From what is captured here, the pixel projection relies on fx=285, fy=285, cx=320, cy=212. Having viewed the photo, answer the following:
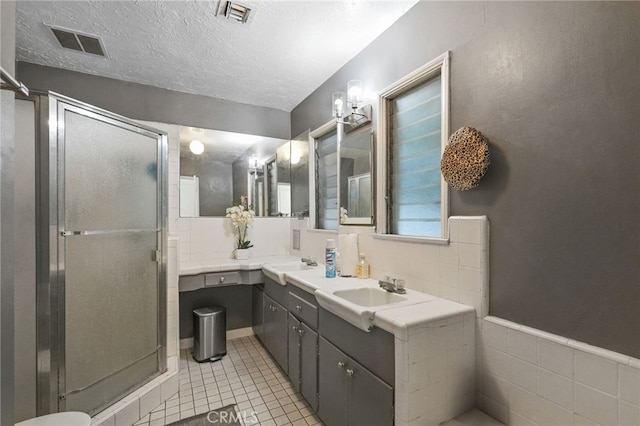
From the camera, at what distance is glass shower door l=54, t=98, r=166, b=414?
1.53 meters

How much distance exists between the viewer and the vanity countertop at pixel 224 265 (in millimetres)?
2451

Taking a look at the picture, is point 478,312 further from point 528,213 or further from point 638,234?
point 638,234

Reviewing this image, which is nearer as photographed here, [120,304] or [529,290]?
[529,290]

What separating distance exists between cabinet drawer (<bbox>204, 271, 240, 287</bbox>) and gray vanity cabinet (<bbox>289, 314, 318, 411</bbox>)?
0.79 m

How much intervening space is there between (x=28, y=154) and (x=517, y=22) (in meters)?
2.33

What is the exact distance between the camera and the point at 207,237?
288cm

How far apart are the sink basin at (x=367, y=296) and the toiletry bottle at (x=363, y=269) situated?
0.21 meters

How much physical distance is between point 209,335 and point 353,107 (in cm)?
229

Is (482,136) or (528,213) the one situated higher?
(482,136)

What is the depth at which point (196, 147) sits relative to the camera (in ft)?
9.34

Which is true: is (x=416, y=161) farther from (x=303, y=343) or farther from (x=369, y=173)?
(x=303, y=343)

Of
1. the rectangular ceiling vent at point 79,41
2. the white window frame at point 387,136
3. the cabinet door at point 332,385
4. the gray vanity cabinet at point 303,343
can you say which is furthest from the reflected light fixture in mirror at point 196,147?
the cabinet door at point 332,385

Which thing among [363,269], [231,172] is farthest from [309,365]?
[231,172]

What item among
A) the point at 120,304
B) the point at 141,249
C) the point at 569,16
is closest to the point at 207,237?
the point at 141,249
